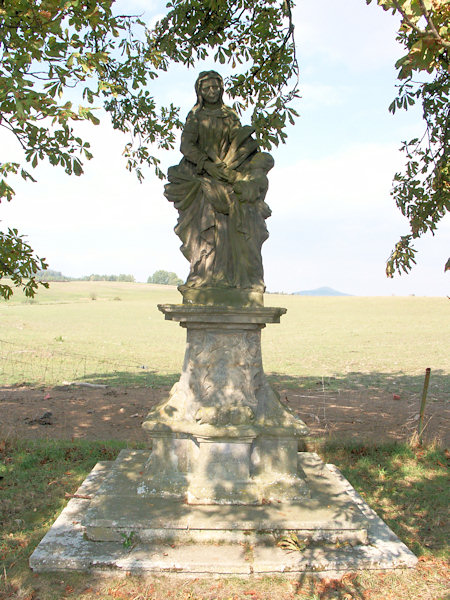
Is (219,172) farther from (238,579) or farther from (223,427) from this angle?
(238,579)

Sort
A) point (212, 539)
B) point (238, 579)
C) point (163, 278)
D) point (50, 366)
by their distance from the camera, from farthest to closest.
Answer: point (163, 278) → point (50, 366) → point (212, 539) → point (238, 579)

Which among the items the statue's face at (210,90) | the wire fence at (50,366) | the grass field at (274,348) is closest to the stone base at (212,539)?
the statue's face at (210,90)

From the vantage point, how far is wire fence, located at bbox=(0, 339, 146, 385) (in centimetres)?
1336

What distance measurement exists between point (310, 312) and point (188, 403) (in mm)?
41012

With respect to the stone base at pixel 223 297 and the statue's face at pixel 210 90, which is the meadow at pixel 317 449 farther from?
the statue's face at pixel 210 90

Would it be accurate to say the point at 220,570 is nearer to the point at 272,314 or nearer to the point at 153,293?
the point at 272,314

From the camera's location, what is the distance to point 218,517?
4.63 meters

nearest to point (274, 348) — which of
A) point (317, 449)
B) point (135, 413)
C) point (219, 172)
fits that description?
point (135, 413)

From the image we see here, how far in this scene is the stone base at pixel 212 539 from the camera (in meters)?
4.21

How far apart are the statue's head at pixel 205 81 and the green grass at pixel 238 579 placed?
452 centimetres

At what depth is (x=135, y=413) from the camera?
9406 millimetres

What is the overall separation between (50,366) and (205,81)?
11.8m

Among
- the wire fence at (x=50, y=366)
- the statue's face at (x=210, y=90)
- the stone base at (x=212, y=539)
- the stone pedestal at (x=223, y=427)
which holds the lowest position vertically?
the wire fence at (x=50, y=366)

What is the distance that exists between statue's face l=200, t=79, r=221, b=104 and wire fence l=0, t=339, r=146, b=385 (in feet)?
30.0
